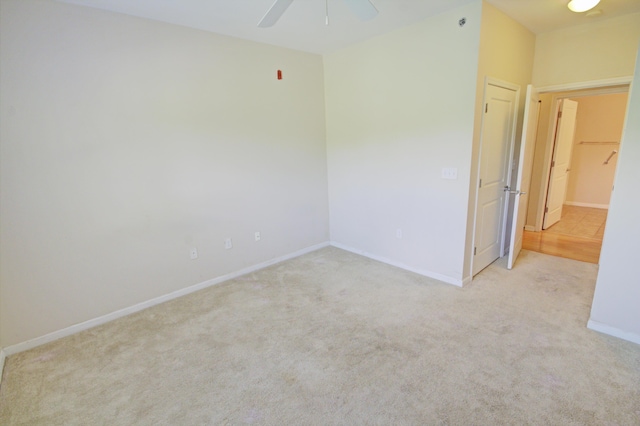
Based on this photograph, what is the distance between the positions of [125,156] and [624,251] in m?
4.13

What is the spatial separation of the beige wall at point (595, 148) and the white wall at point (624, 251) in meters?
4.93

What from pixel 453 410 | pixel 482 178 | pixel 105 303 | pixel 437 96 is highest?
pixel 437 96

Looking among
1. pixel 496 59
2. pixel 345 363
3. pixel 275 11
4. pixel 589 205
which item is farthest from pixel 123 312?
pixel 589 205

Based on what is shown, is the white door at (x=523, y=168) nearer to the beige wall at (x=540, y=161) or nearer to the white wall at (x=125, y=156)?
the beige wall at (x=540, y=161)

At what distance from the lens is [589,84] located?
3283 mm

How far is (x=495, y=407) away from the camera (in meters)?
1.72

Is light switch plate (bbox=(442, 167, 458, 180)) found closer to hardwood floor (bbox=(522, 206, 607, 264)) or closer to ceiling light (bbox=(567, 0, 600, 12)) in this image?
ceiling light (bbox=(567, 0, 600, 12))

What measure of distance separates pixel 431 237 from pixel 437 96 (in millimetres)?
1492

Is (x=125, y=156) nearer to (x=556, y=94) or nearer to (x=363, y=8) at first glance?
(x=363, y=8)

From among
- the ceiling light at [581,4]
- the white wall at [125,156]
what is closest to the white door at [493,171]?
the ceiling light at [581,4]

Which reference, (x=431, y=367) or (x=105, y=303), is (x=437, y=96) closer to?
(x=431, y=367)

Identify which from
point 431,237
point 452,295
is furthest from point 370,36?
point 452,295

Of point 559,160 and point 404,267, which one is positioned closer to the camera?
point 404,267

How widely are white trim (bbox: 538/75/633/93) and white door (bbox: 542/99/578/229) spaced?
1.27 meters
